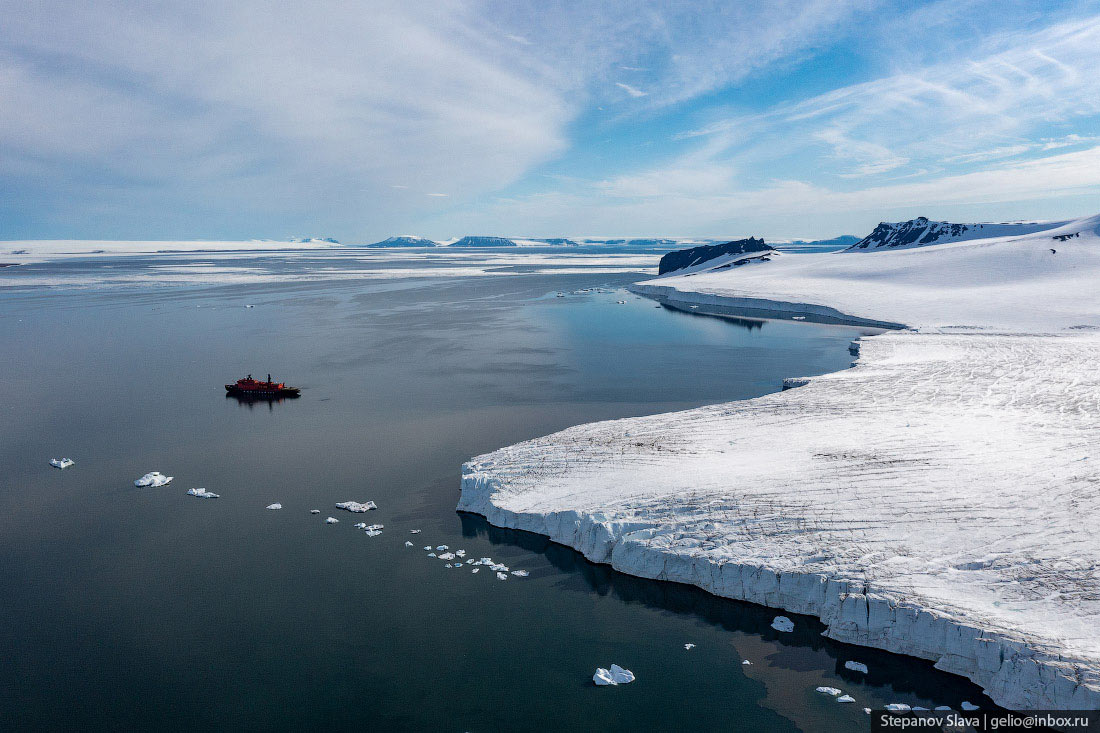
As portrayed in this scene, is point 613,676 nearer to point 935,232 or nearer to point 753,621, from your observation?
point 753,621

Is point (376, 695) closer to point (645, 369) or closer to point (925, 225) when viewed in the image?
point (645, 369)

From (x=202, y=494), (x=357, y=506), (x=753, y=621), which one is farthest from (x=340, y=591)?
(x=753, y=621)

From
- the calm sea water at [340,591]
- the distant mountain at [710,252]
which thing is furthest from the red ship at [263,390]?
the distant mountain at [710,252]

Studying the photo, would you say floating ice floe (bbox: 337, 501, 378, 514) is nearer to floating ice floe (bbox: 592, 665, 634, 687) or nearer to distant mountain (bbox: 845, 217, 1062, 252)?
floating ice floe (bbox: 592, 665, 634, 687)

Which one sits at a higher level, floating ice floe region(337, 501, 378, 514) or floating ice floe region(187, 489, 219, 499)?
floating ice floe region(187, 489, 219, 499)

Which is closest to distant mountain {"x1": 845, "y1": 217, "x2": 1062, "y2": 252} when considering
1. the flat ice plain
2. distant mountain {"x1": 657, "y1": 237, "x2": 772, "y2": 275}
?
distant mountain {"x1": 657, "y1": 237, "x2": 772, "y2": 275}

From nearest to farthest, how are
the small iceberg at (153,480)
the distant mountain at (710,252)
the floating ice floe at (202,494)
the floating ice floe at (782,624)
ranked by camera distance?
the floating ice floe at (782,624)
the floating ice floe at (202,494)
the small iceberg at (153,480)
the distant mountain at (710,252)

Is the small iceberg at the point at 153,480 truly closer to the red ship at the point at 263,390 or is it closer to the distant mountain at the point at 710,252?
the red ship at the point at 263,390
